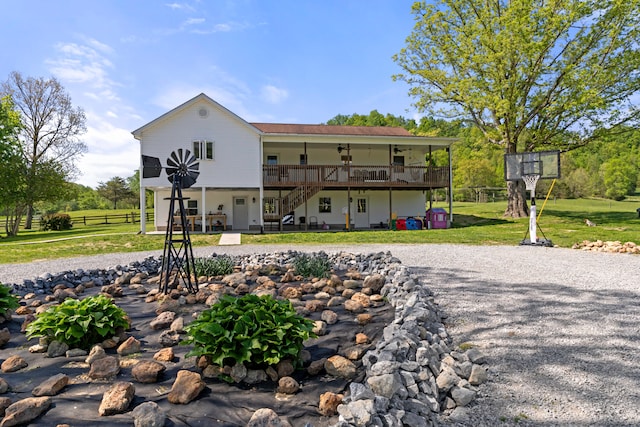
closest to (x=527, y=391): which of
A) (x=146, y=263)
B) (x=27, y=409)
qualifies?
(x=27, y=409)

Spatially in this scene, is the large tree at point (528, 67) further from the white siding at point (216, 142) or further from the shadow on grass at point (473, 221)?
the white siding at point (216, 142)

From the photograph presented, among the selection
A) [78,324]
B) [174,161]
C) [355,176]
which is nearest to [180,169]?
[174,161]

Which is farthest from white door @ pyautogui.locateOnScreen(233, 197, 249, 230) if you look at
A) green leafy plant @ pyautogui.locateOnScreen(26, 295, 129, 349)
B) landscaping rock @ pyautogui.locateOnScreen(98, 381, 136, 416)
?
landscaping rock @ pyautogui.locateOnScreen(98, 381, 136, 416)

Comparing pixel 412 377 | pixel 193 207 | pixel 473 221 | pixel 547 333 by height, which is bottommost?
pixel 547 333

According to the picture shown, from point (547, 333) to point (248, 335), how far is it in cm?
308

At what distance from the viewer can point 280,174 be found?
17938mm

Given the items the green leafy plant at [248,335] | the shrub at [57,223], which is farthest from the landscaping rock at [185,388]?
the shrub at [57,223]

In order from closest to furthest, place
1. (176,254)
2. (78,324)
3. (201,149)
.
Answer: (78,324) < (176,254) < (201,149)

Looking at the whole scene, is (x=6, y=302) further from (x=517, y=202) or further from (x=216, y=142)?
(x=517, y=202)

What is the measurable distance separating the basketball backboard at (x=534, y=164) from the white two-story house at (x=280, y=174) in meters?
5.81

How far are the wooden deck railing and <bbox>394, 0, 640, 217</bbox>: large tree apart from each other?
4970 mm

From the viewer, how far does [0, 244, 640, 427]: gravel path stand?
2.43 metres

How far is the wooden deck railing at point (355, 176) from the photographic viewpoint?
18.0 meters

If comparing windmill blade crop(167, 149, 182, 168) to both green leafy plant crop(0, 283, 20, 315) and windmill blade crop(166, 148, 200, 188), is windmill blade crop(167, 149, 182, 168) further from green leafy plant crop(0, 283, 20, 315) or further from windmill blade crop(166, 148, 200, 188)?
green leafy plant crop(0, 283, 20, 315)
